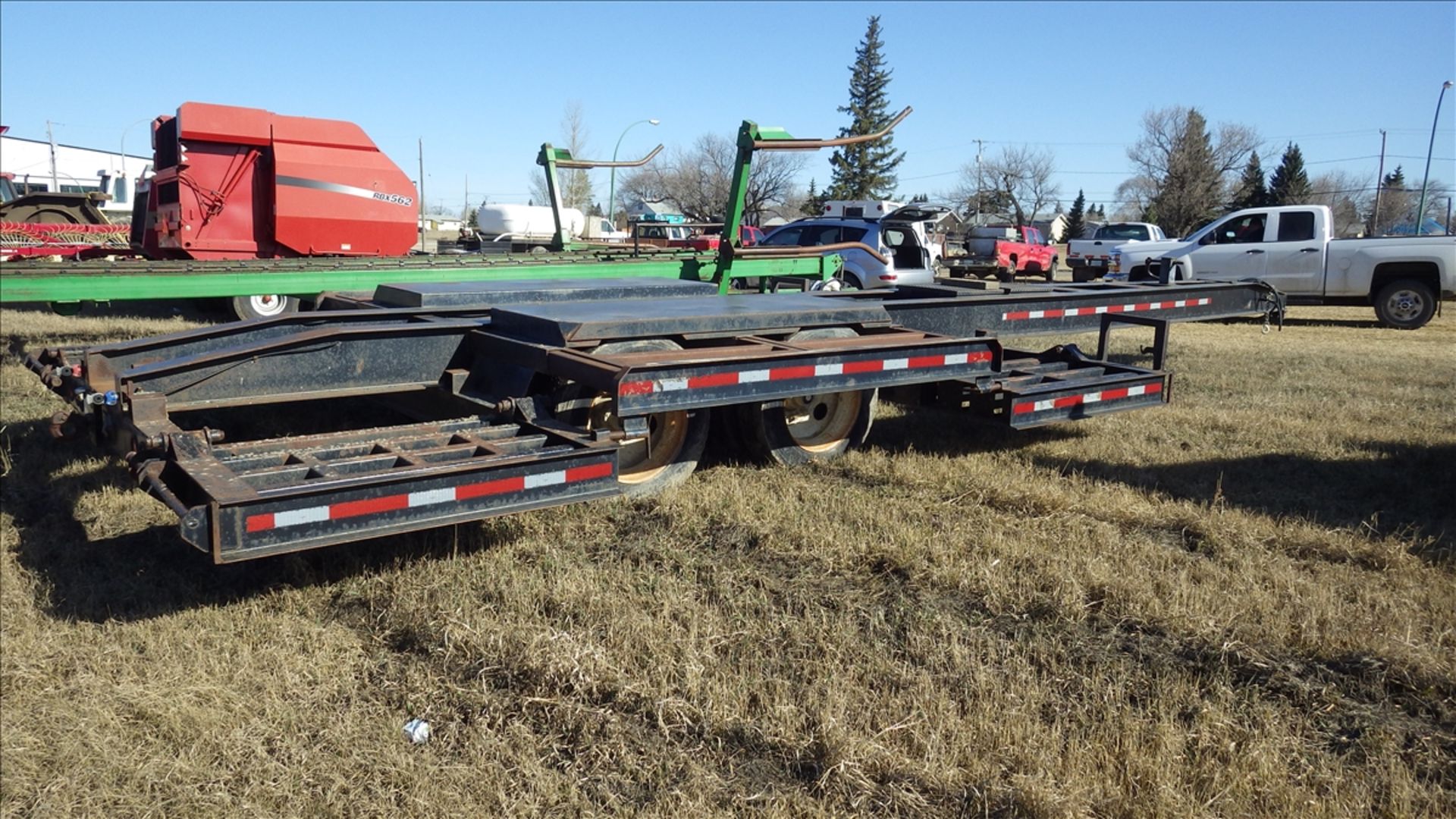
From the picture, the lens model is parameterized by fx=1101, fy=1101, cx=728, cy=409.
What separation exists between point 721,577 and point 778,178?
6776 centimetres

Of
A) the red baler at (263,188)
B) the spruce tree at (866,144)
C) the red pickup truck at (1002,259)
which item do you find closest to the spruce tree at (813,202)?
the spruce tree at (866,144)

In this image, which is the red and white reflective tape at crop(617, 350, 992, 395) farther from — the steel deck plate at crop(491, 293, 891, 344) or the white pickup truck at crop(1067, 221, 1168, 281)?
the white pickup truck at crop(1067, 221, 1168, 281)

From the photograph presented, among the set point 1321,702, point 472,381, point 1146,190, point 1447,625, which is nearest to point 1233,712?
point 1321,702

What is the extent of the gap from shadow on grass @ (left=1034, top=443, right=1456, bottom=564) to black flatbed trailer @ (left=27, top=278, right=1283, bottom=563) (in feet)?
2.16

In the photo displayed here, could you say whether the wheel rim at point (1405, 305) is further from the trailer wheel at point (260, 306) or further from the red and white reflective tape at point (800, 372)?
the trailer wheel at point (260, 306)

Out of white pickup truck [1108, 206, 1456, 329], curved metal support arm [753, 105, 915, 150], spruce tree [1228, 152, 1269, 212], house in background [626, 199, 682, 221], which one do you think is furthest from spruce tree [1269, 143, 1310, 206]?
curved metal support arm [753, 105, 915, 150]

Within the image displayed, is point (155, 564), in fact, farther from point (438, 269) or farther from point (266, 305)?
point (266, 305)

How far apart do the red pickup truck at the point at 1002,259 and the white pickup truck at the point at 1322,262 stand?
11.7m

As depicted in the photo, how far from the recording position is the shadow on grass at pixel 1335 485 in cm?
575

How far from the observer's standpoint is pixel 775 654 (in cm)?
401

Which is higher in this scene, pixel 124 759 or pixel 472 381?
pixel 472 381

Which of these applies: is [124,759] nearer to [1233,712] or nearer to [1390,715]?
[1233,712]

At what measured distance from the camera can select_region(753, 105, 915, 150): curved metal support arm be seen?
27.2ft

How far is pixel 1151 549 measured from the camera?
509cm
